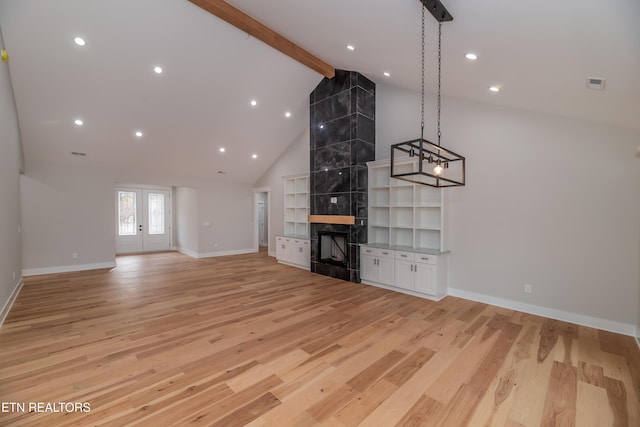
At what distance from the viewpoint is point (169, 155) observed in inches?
292

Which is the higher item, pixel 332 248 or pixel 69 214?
pixel 69 214

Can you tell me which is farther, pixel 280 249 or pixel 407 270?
pixel 280 249

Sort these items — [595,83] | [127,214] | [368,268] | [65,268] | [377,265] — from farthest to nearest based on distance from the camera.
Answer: [127,214]
[65,268]
[368,268]
[377,265]
[595,83]

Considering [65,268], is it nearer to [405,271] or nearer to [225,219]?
[225,219]

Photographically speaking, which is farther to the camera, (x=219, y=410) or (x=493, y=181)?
(x=493, y=181)

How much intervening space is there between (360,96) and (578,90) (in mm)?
3759

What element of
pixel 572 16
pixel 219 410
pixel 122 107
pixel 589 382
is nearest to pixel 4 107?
pixel 122 107

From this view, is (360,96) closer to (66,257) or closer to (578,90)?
(578,90)

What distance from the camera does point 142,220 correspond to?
10.2m

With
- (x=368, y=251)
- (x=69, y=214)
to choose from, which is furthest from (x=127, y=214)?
(x=368, y=251)

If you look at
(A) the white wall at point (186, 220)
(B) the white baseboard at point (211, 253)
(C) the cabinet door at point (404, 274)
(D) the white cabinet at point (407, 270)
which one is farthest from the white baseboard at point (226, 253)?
(C) the cabinet door at point (404, 274)

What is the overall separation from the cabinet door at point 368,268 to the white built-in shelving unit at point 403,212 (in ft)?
1.41

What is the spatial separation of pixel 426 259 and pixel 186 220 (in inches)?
329

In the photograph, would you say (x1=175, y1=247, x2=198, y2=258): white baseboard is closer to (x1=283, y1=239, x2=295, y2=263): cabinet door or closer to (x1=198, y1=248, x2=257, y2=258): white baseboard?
(x1=198, y1=248, x2=257, y2=258): white baseboard
